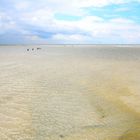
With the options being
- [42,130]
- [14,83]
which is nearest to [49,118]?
[42,130]

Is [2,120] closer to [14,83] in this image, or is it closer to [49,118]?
[49,118]

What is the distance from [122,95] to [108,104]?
1.98 metres

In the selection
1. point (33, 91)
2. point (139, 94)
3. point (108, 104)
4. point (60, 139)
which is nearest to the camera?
point (60, 139)

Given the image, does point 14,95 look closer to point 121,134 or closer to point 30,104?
point 30,104

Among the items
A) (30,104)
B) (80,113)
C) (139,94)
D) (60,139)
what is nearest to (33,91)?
(30,104)

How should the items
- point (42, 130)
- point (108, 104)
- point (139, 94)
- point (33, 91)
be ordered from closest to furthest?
point (42, 130)
point (108, 104)
point (139, 94)
point (33, 91)

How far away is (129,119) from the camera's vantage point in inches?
343

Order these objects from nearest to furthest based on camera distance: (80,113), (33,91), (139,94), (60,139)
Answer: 1. (60,139)
2. (80,113)
3. (139,94)
4. (33,91)

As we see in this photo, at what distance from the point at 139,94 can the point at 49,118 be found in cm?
577

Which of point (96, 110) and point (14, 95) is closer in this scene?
point (96, 110)

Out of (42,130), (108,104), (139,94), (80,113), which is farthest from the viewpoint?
(139,94)

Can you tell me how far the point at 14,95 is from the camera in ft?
41.2

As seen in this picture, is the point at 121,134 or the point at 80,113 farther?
the point at 80,113

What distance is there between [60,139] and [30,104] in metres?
4.24
